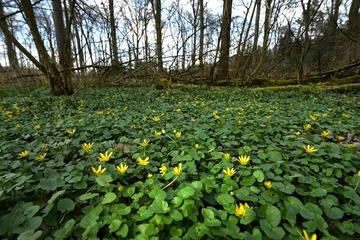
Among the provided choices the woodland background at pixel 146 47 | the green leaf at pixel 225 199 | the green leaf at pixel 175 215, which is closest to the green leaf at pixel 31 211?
the green leaf at pixel 175 215

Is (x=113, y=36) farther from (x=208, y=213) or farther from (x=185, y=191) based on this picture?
(x=208, y=213)

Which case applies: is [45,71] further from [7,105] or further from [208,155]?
[208,155]

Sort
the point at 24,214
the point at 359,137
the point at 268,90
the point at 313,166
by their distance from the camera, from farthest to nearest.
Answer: the point at 268,90, the point at 359,137, the point at 313,166, the point at 24,214

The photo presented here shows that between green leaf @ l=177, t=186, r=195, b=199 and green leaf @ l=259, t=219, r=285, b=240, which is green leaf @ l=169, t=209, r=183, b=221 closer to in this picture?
green leaf @ l=177, t=186, r=195, b=199

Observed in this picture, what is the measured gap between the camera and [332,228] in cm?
111

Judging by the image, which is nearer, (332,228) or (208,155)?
(332,228)

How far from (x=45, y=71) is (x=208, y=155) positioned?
18.0ft

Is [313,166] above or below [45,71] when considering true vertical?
below

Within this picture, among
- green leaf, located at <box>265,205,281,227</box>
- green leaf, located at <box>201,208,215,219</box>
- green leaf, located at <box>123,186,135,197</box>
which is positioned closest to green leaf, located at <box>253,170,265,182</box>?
green leaf, located at <box>265,205,281,227</box>

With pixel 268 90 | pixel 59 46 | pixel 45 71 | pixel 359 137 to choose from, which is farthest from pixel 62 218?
pixel 59 46

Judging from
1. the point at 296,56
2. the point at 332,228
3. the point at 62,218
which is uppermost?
the point at 296,56

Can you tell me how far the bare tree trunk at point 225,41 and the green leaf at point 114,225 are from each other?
26.3 feet

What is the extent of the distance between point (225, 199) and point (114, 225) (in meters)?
0.59

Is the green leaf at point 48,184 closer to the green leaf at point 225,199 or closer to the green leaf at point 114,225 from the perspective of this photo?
the green leaf at point 114,225
